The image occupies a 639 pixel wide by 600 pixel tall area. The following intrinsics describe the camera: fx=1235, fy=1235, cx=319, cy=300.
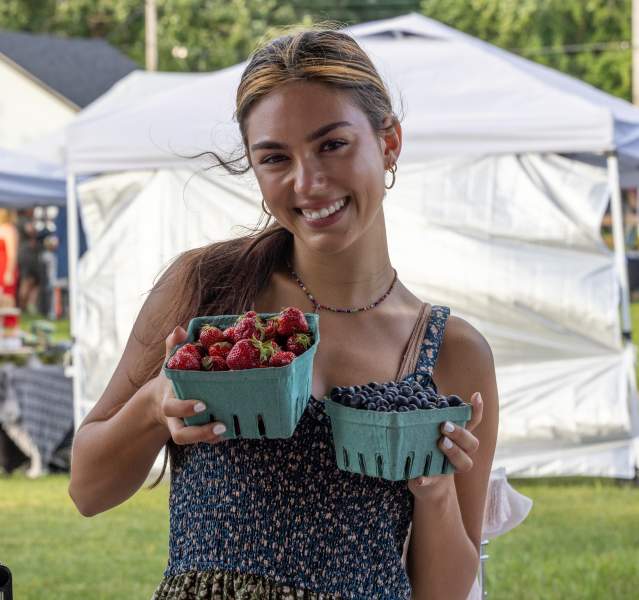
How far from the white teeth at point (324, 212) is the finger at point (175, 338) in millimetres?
271

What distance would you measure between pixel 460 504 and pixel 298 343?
0.49 meters

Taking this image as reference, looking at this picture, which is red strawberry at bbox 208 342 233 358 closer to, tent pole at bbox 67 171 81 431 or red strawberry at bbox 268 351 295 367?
red strawberry at bbox 268 351 295 367

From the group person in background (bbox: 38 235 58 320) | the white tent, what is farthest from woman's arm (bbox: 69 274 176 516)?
person in background (bbox: 38 235 58 320)

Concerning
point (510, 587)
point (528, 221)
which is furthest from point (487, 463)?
point (528, 221)

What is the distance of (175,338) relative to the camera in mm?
1783

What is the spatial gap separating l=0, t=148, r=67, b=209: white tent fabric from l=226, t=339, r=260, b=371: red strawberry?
923cm

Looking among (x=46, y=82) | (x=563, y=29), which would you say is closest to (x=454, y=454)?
(x=46, y=82)

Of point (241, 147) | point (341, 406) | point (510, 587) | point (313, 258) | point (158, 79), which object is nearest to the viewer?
point (341, 406)

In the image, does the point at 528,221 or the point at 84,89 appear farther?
the point at 84,89

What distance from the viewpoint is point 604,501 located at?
756 centimetres

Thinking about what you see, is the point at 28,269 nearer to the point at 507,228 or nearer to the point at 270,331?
the point at 507,228

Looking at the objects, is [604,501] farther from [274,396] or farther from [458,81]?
[274,396]

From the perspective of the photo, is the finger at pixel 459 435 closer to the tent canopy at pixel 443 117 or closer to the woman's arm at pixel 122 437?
the woman's arm at pixel 122 437

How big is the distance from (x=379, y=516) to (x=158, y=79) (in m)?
10.1
